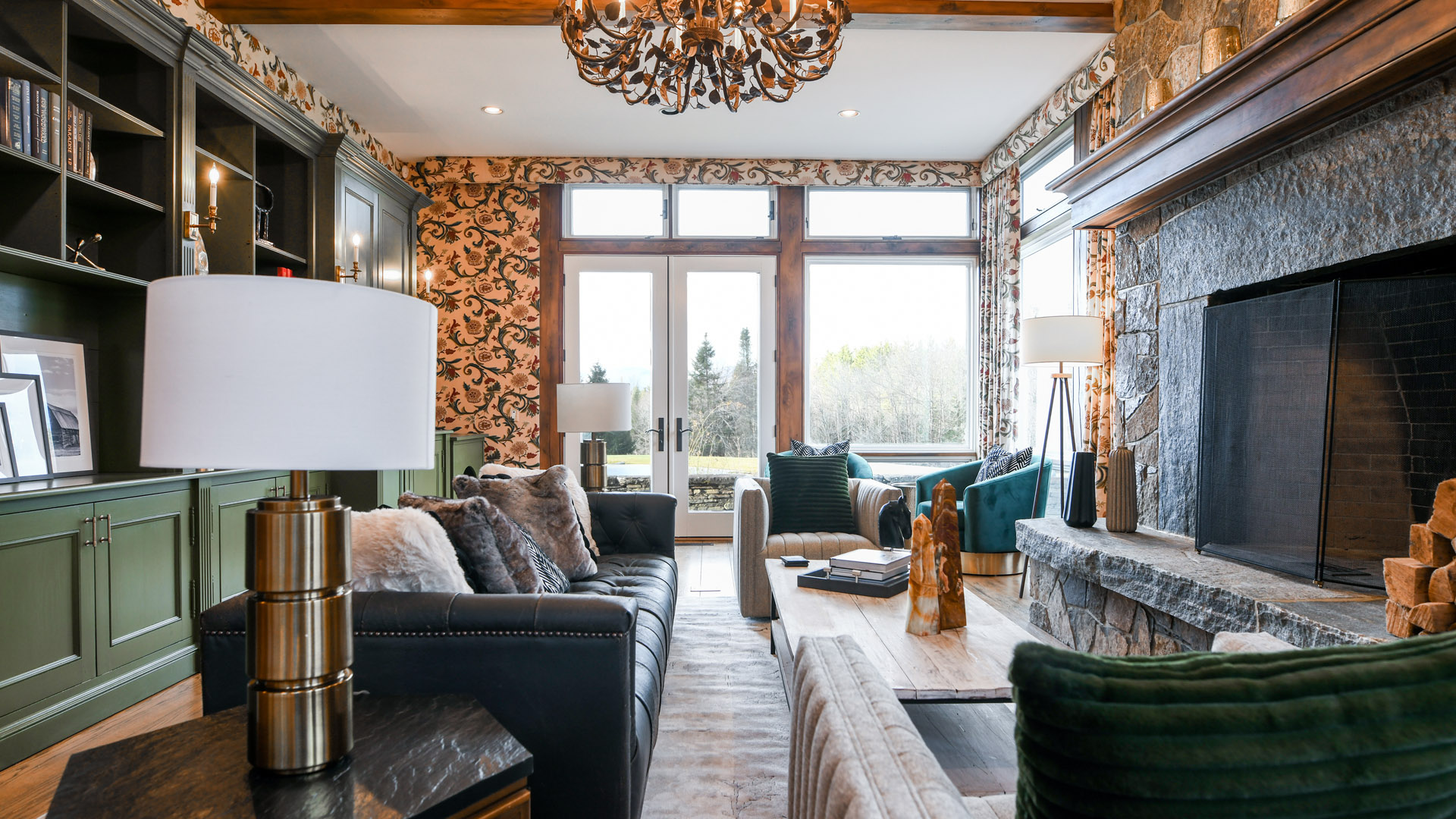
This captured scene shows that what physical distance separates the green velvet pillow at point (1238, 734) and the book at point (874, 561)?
6.44ft

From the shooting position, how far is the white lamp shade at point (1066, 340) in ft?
11.8

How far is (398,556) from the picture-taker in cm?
163

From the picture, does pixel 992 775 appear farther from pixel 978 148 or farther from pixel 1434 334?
pixel 978 148

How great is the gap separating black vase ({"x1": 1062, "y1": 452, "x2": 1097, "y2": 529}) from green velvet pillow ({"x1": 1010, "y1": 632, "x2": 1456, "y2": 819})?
9.21ft

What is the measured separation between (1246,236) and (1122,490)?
3.43ft

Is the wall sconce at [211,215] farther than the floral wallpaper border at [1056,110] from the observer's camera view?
No

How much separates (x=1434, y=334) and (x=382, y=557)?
2626mm

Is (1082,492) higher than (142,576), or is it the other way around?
(1082,492)

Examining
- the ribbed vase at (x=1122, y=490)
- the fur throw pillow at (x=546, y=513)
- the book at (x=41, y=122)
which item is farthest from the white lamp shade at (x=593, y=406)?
the ribbed vase at (x=1122, y=490)

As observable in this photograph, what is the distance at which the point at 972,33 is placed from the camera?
3869 mm

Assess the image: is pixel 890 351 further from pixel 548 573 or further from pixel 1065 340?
pixel 548 573

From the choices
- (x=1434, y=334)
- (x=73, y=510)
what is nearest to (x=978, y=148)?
(x=1434, y=334)

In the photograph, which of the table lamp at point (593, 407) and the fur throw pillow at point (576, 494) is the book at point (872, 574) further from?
the table lamp at point (593, 407)

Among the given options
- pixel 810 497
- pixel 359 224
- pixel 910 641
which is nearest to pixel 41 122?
pixel 359 224
